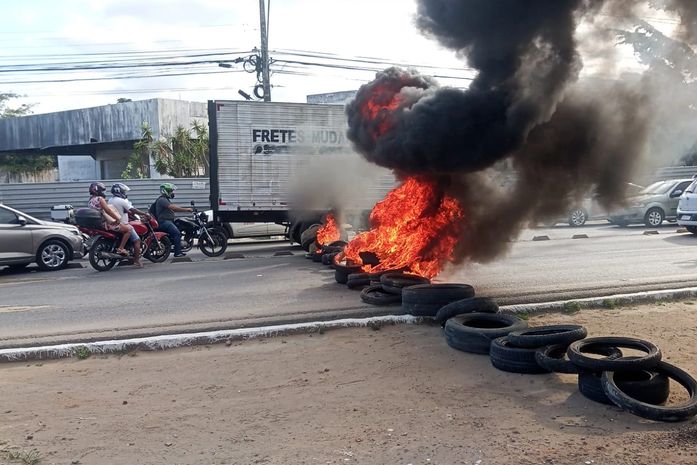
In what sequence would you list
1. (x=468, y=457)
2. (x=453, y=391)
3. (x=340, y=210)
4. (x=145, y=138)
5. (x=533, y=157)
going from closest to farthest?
(x=468, y=457) < (x=453, y=391) < (x=533, y=157) < (x=340, y=210) < (x=145, y=138)

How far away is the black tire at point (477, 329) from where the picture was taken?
5656mm

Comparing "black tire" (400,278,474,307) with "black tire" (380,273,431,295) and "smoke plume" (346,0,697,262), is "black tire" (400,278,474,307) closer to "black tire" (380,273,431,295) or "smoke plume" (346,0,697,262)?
"black tire" (380,273,431,295)

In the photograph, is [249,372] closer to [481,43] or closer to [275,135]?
[481,43]

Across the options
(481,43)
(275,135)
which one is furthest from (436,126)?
(275,135)

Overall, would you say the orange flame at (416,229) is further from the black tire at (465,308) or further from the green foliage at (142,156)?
the green foliage at (142,156)

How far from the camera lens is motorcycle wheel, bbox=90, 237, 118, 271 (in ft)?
39.9

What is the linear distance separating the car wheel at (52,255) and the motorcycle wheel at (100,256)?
1.17 meters

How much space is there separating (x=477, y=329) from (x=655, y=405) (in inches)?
71.5

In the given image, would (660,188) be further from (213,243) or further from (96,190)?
(96,190)

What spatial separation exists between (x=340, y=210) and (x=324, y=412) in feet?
32.1

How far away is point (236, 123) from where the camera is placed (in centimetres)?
1485

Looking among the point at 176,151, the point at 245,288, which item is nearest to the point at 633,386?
the point at 245,288

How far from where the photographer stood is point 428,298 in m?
6.88

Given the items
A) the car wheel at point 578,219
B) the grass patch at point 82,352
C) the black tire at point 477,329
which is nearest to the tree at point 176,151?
the car wheel at point 578,219
